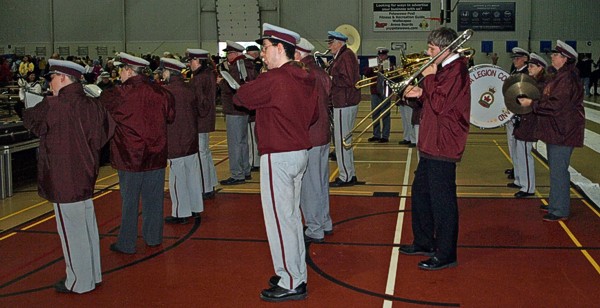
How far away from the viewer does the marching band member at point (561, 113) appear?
739 centimetres

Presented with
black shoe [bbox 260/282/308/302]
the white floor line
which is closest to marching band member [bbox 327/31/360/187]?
the white floor line

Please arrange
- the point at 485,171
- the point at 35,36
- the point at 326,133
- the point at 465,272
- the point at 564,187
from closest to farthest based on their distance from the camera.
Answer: the point at 465,272
the point at 326,133
the point at 564,187
the point at 485,171
the point at 35,36

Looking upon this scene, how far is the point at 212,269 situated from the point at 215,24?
86.9 ft

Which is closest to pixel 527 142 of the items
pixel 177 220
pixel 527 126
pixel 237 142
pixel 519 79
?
pixel 527 126

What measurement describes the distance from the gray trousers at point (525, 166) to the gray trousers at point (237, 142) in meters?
3.89

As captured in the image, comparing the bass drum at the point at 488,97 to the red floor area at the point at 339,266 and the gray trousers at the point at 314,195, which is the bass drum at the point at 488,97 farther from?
the gray trousers at the point at 314,195

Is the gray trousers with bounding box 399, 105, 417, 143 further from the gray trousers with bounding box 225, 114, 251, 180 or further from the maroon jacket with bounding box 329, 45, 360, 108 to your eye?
the gray trousers with bounding box 225, 114, 251, 180

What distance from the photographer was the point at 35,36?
108ft

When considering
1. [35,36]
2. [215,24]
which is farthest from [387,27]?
[35,36]

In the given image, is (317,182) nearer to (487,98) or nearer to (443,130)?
(443,130)

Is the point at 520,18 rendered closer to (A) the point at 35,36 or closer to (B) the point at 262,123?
(A) the point at 35,36

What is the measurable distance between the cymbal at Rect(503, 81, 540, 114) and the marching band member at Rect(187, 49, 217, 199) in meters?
3.59

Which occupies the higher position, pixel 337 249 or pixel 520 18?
pixel 520 18

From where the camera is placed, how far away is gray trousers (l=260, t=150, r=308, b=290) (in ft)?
16.5
